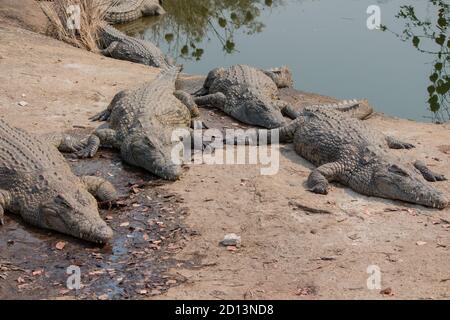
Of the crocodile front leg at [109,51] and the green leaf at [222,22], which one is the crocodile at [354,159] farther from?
the green leaf at [222,22]

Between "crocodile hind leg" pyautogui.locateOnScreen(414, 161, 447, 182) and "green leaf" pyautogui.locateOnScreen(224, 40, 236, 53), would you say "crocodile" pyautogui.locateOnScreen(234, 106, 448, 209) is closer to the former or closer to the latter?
"crocodile hind leg" pyautogui.locateOnScreen(414, 161, 447, 182)

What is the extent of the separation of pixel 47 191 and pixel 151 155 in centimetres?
131

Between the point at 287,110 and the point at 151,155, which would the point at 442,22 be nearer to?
the point at 287,110

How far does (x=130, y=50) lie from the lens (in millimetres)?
11883

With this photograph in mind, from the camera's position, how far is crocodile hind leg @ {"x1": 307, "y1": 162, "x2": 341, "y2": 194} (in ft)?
21.7

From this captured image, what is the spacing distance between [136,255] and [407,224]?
2240 mm

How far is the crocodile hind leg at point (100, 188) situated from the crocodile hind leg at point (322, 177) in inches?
70.5

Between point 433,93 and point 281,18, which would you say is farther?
point 281,18

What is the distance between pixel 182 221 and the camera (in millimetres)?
6023

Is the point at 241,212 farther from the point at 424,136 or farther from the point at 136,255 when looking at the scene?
the point at 424,136

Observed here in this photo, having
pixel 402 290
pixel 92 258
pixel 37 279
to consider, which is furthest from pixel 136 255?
pixel 402 290

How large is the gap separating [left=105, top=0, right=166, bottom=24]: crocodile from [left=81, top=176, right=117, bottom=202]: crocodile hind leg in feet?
26.6

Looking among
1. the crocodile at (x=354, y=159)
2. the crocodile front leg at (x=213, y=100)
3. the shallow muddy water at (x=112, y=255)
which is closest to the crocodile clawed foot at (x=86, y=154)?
the shallow muddy water at (x=112, y=255)

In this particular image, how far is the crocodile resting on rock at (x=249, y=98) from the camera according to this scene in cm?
858
